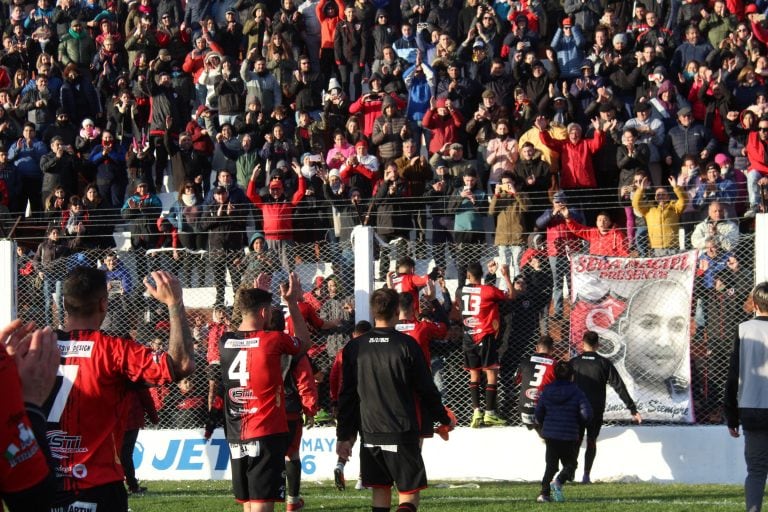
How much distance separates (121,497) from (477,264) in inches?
381

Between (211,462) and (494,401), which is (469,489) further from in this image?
(211,462)

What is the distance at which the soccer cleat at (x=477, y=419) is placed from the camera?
14.9 m

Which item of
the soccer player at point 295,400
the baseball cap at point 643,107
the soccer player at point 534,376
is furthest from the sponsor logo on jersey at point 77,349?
the baseball cap at point 643,107

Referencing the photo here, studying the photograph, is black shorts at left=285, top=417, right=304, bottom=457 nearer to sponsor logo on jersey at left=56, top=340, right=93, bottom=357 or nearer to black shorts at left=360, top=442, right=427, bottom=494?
black shorts at left=360, top=442, right=427, bottom=494

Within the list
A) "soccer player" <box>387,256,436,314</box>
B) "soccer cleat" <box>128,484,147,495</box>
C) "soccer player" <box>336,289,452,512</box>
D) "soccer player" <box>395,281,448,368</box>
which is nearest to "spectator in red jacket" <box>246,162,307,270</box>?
"soccer player" <box>387,256,436,314</box>

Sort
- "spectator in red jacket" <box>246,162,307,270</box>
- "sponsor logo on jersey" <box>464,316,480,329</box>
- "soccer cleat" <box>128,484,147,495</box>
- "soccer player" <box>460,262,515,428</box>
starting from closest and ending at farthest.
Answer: "soccer cleat" <box>128,484,147,495</box> < "soccer player" <box>460,262,515,428</box> < "sponsor logo on jersey" <box>464,316,480,329</box> < "spectator in red jacket" <box>246,162,307,270</box>

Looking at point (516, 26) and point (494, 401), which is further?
point (516, 26)

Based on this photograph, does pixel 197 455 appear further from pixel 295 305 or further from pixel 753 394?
pixel 753 394

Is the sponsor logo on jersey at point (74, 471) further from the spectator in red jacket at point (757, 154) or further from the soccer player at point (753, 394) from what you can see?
the spectator in red jacket at point (757, 154)

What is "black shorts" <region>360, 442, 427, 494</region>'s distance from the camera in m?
8.38

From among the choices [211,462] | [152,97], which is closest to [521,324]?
[211,462]

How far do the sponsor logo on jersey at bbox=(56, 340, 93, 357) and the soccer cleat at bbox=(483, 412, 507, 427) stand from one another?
9.57m

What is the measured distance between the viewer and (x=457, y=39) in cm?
2134

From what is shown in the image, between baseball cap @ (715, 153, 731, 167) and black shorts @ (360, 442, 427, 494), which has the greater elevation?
baseball cap @ (715, 153, 731, 167)
